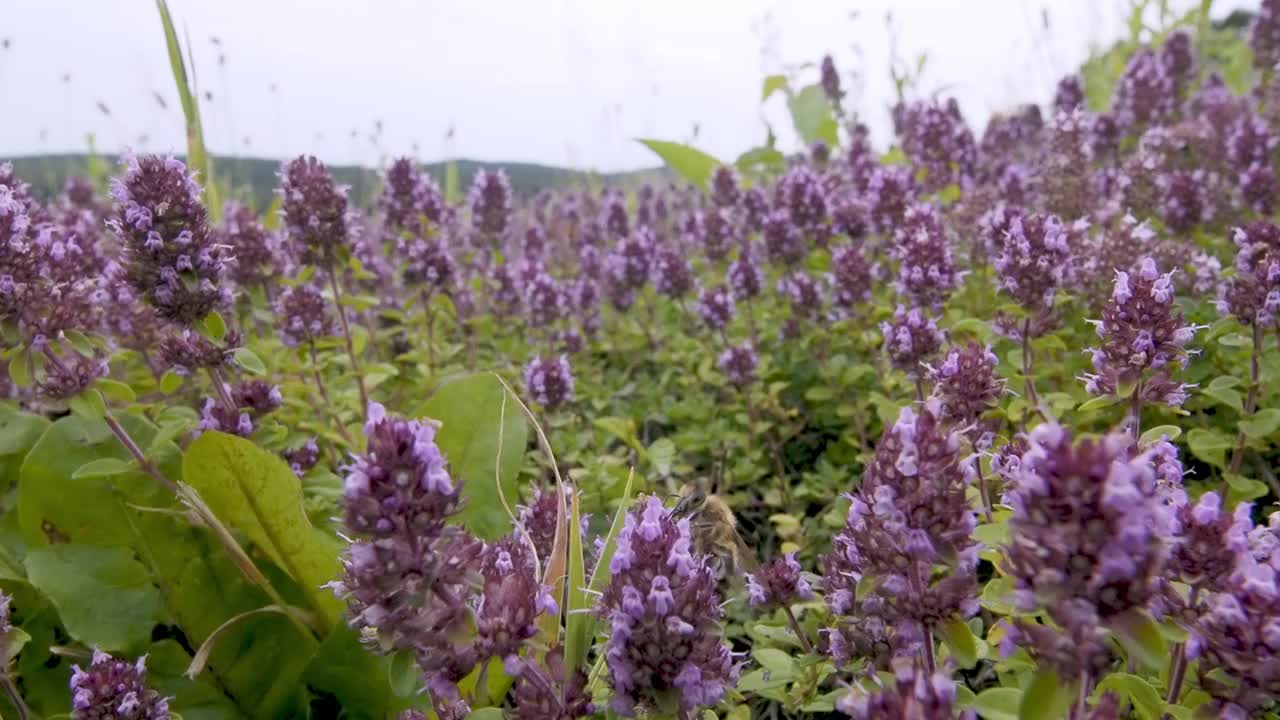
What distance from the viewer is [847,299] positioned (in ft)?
13.1

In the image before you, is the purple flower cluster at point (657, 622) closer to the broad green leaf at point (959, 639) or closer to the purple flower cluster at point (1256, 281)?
the broad green leaf at point (959, 639)

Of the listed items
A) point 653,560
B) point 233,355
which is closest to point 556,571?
point 653,560

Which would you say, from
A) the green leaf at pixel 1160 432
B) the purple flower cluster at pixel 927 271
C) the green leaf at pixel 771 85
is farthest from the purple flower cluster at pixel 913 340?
the green leaf at pixel 771 85

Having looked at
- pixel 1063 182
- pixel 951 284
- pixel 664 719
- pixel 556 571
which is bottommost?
pixel 664 719

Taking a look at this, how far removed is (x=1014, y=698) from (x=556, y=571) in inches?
34.7

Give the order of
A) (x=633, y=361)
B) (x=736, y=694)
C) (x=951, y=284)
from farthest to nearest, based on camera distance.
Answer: (x=633, y=361), (x=951, y=284), (x=736, y=694)

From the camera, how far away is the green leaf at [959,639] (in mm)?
1447

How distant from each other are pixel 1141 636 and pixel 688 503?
1.68 meters

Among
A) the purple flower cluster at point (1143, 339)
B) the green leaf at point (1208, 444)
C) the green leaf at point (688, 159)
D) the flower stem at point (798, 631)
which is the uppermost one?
the green leaf at point (688, 159)

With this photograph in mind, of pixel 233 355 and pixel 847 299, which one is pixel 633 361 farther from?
pixel 233 355

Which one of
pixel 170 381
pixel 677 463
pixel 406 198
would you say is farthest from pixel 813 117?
pixel 170 381

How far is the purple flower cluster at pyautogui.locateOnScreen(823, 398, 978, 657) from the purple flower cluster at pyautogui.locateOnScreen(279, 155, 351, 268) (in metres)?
2.74

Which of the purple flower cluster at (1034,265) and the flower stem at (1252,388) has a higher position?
the purple flower cluster at (1034,265)

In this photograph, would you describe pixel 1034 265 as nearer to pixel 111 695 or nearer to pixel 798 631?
pixel 798 631
